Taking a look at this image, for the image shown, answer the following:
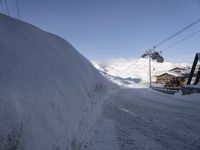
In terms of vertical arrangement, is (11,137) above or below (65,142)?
above

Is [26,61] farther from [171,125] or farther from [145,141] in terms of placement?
[171,125]

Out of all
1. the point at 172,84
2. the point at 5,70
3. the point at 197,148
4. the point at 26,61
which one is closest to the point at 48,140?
the point at 5,70

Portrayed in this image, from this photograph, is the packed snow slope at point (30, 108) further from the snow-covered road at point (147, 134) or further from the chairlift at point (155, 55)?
the chairlift at point (155, 55)

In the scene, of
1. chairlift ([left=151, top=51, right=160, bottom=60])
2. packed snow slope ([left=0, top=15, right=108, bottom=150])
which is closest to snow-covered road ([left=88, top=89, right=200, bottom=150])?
packed snow slope ([left=0, top=15, right=108, bottom=150])

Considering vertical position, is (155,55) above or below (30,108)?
above

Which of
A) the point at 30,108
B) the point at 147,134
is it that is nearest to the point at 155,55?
the point at 147,134

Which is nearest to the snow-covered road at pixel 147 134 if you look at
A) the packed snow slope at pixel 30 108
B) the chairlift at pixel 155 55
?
the packed snow slope at pixel 30 108

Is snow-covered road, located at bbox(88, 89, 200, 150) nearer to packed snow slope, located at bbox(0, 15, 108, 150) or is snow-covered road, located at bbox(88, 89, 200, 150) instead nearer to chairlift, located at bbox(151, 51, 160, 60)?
packed snow slope, located at bbox(0, 15, 108, 150)

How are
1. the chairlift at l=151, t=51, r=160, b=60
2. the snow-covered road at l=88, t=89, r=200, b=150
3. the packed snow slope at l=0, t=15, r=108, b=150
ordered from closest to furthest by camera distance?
the packed snow slope at l=0, t=15, r=108, b=150 < the snow-covered road at l=88, t=89, r=200, b=150 < the chairlift at l=151, t=51, r=160, b=60

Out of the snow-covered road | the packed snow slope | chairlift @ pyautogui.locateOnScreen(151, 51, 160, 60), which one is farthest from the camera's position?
chairlift @ pyautogui.locateOnScreen(151, 51, 160, 60)

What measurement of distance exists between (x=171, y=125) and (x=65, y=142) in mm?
5458

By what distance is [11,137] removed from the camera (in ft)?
10.3

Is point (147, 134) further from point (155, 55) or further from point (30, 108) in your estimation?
point (155, 55)

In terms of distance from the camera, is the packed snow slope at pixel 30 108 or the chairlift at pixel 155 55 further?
the chairlift at pixel 155 55
